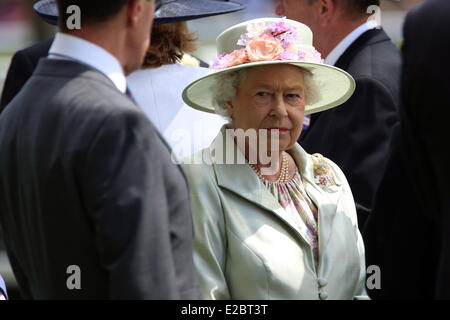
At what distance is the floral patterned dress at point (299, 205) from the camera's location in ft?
10.4

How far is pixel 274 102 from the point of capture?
10.9 ft

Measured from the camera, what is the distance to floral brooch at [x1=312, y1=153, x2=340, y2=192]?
337 centimetres

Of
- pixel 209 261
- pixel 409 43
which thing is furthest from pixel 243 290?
pixel 409 43

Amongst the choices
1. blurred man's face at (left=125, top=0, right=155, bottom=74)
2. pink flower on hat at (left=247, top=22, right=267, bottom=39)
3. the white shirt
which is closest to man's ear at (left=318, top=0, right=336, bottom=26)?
the white shirt

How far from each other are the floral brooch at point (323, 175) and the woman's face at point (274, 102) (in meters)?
0.17

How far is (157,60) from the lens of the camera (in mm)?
3738

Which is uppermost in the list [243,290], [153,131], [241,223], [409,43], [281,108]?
[409,43]

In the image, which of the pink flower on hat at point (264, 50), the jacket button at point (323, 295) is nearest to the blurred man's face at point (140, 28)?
the pink flower on hat at point (264, 50)

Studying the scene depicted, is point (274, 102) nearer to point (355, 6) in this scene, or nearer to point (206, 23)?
point (355, 6)

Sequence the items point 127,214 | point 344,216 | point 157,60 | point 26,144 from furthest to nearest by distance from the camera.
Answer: point 157,60 → point 344,216 → point 26,144 → point 127,214

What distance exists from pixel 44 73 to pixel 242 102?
1.18m

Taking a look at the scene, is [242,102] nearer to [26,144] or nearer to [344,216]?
[344,216]

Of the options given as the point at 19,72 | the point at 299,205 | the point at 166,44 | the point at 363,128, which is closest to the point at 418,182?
the point at 299,205

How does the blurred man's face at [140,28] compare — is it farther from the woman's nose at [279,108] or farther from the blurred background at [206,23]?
the blurred background at [206,23]
